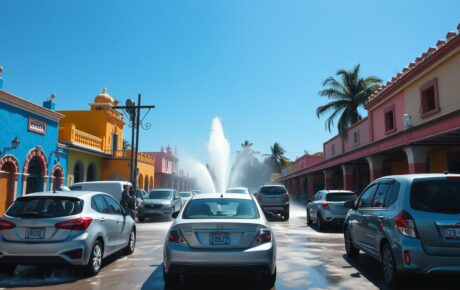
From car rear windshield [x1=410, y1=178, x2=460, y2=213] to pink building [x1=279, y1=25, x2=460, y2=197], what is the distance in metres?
6.33

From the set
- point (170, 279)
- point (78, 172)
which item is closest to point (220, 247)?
point (170, 279)

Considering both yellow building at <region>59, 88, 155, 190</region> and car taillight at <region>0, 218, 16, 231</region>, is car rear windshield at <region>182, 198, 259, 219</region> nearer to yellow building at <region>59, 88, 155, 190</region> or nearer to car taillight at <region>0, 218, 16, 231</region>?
car taillight at <region>0, 218, 16, 231</region>

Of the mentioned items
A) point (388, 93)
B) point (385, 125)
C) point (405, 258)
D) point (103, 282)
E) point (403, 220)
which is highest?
point (388, 93)

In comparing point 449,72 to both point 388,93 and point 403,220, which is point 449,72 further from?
point 403,220

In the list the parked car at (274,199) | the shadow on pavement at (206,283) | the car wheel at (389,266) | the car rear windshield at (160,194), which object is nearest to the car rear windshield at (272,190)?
the parked car at (274,199)

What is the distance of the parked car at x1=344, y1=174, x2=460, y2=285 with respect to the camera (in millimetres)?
5660

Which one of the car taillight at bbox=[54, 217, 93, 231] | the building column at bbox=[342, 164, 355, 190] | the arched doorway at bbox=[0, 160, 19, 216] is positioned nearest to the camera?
the car taillight at bbox=[54, 217, 93, 231]

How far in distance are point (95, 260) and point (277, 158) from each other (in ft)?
255

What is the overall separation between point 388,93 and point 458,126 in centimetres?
1037

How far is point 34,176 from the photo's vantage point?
2189 centimetres

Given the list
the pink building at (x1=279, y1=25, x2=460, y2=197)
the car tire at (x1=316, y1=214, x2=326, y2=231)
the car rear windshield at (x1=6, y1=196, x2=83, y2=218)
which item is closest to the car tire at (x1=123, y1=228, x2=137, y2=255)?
the car rear windshield at (x1=6, y1=196, x2=83, y2=218)

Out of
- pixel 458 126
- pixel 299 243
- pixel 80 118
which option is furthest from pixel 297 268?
pixel 80 118

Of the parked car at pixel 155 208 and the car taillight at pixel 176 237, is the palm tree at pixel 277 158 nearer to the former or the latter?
the parked car at pixel 155 208

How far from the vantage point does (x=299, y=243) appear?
1141 cm
